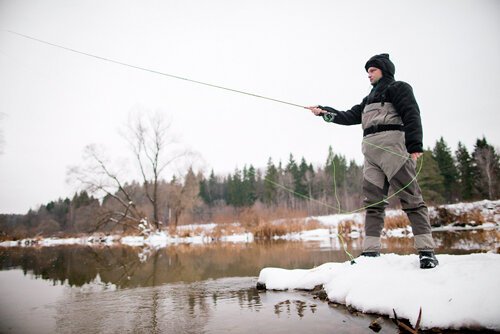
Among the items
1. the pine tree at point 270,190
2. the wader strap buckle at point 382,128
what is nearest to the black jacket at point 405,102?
the wader strap buckle at point 382,128

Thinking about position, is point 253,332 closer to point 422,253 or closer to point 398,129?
point 422,253

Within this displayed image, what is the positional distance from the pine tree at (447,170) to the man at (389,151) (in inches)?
1606

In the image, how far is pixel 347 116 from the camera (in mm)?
3424

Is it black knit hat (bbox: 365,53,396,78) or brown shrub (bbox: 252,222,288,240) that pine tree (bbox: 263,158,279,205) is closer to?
brown shrub (bbox: 252,222,288,240)

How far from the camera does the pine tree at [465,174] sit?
112 feet

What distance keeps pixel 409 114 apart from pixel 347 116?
855 mm

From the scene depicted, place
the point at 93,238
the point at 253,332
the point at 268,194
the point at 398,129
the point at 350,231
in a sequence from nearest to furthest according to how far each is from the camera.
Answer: the point at 253,332 → the point at 398,129 → the point at 350,231 → the point at 93,238 → the point at 268,194

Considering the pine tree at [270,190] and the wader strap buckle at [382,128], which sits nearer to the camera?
the wader strap buckle at [382,128]

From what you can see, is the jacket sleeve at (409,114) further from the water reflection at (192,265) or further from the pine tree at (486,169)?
the pine tree at (486,169)

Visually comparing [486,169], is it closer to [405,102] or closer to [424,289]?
[405,102]

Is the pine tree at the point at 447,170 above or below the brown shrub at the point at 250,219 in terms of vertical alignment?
above

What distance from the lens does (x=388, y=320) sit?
66.0 inches

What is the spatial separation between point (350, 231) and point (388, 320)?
44.1 feet

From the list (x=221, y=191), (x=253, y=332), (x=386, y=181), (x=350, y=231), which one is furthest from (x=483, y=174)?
(x=221, y=191)
